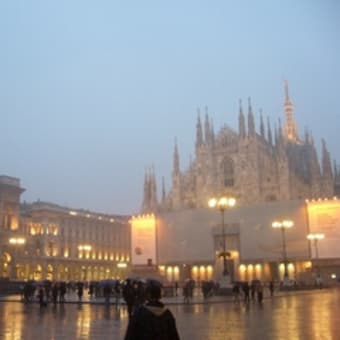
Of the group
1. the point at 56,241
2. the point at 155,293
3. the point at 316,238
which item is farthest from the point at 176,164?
the point at 155,293

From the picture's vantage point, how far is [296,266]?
53.2 meters

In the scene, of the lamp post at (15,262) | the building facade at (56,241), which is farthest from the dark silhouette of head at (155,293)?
the lamp post at (15,262)

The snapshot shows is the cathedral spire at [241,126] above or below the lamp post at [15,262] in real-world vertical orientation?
above

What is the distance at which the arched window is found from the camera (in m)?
65.6

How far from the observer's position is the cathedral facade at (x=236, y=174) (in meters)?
62.8

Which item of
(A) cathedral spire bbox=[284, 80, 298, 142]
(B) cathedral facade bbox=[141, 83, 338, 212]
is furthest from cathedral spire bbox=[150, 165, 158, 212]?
(A) cathedral spire bbox=[284, 80, 298, 142]

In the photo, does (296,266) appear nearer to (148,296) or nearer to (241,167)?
(241,167)

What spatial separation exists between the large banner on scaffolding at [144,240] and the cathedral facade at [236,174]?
234 inches

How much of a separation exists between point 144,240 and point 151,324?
56449 millimetres

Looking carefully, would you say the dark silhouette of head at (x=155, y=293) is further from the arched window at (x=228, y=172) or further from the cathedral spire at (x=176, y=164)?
the cathedral spire at (x=176, y=164)

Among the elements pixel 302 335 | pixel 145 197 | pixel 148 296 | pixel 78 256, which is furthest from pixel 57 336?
pixel 78 256

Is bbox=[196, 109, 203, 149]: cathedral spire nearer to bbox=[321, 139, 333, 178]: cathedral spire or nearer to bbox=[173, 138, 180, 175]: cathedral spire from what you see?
bbox=[173, 138, 180, 175]: cathedral spire

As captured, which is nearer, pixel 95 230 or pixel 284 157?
pixel 284 157

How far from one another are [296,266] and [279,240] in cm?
327
